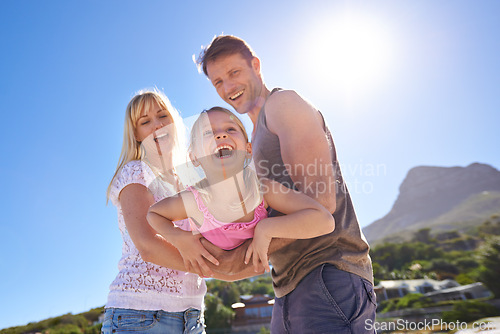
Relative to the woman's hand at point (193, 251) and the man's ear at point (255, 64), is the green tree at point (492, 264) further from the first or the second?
the woman's hand at point (193, 251)

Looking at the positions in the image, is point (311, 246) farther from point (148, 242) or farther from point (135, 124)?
point (135, 124)

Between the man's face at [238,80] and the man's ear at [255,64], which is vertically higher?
the man's ear at [255,64]

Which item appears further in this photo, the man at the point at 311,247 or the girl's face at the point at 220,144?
the girl's face at the point at 220,144

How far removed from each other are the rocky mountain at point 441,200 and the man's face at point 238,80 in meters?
93.5

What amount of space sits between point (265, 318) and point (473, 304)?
795 inches

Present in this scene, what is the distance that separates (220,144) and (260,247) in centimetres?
79

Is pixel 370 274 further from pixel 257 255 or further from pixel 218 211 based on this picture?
pixel 218 211

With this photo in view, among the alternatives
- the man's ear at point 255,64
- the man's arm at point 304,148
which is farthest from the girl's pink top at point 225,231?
the man's ear at point 255,64

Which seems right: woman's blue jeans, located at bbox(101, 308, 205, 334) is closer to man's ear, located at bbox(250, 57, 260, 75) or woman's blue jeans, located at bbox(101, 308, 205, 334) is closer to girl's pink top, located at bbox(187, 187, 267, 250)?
girl's pink top, located at bbox(187, 187, 267, 250)

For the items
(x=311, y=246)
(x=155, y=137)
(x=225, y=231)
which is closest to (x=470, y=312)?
(x=311, y=246)

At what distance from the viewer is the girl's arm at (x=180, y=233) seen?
1711 mm

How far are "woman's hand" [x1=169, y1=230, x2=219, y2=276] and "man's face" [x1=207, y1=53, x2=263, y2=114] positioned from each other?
141 centimetres

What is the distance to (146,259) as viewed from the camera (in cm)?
191

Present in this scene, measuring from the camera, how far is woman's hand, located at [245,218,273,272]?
1.63 m
